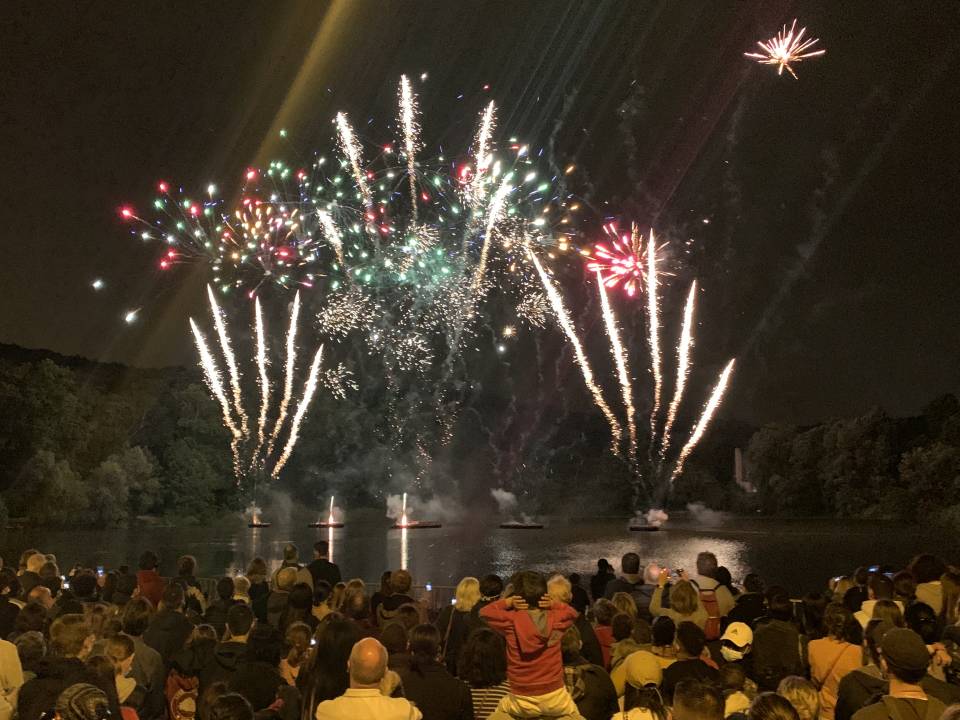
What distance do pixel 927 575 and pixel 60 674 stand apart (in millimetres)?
8262

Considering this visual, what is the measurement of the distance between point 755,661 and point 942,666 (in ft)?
4.61

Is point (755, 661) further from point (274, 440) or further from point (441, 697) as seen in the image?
point (274, 440)

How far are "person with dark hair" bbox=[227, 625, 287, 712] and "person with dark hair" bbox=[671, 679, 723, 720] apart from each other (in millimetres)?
2976

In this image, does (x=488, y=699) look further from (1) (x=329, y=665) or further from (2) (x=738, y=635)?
(2) (x=738, y=635)

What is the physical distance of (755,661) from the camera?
7.64m

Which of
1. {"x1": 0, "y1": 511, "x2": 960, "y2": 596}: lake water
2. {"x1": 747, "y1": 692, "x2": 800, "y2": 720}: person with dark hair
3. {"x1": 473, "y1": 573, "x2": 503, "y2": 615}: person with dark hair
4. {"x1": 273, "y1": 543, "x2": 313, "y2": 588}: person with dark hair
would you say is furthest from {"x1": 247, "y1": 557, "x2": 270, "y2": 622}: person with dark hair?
{"x1": 0, "y1": 511, "x2": 960, "y2": 596}: lake water

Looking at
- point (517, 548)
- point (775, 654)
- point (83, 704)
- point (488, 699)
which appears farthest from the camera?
point (517, 548)

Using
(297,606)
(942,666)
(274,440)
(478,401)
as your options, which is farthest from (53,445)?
(478,401)

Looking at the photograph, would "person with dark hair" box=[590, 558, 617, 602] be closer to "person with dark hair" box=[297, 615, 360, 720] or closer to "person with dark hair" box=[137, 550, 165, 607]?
"person with dark hair" box=[297, 615, 360, 720]

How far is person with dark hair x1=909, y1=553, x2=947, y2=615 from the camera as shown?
31.2 ft

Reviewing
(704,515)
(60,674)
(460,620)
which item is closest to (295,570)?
(460,620)

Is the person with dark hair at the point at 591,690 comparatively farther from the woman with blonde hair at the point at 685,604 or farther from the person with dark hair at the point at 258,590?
the person with dark hair at the point at 258,590

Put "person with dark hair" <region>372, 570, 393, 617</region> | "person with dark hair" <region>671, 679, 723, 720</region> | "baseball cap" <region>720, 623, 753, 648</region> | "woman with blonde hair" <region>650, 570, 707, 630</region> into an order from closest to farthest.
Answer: "person with dark hair" <region>671, 679, 723, 720</region> < "baseball cap" <region>720, 623, 753, 648</region> < "woman with blonde hair" <region>650, 570, 707, 630</region> < "person with dark hair" <region>372, 570, 393, 617</region>

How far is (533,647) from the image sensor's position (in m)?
6.59
